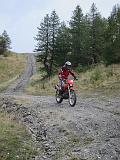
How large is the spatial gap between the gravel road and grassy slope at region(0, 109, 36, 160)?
0.91 feet

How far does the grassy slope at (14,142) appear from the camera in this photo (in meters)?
9.97

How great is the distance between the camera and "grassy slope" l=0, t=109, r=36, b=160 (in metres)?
9.97

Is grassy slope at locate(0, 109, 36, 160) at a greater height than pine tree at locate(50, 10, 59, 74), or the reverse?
pine tree at locate(50, 10, 59, 74)

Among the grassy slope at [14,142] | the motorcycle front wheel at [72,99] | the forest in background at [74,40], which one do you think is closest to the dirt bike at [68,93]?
the motorcycle front wheel at [72,99]

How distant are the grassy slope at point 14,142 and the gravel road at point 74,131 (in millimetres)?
278

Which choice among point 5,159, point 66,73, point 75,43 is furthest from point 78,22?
point 5,159

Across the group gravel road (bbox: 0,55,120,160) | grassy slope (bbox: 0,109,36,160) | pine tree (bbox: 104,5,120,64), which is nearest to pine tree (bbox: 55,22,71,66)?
pine tree (bbox: 104,5,120,64)

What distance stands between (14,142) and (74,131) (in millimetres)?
2023

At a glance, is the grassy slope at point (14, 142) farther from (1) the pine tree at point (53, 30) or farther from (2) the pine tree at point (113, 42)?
(1) the pine tree at point (53, 30)

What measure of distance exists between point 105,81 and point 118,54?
10.5m

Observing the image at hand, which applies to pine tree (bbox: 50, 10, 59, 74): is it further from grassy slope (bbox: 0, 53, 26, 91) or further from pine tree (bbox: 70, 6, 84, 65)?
grassy slope (bbox: 0, 53, 26, 91)

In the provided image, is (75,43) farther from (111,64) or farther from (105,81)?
(105,81)

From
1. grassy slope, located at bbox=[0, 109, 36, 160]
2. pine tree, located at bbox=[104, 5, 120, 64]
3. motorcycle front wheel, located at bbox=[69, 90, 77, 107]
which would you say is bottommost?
grassy slope, located at bbox=[0, 109, 36, 160]

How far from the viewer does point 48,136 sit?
11664 mm
